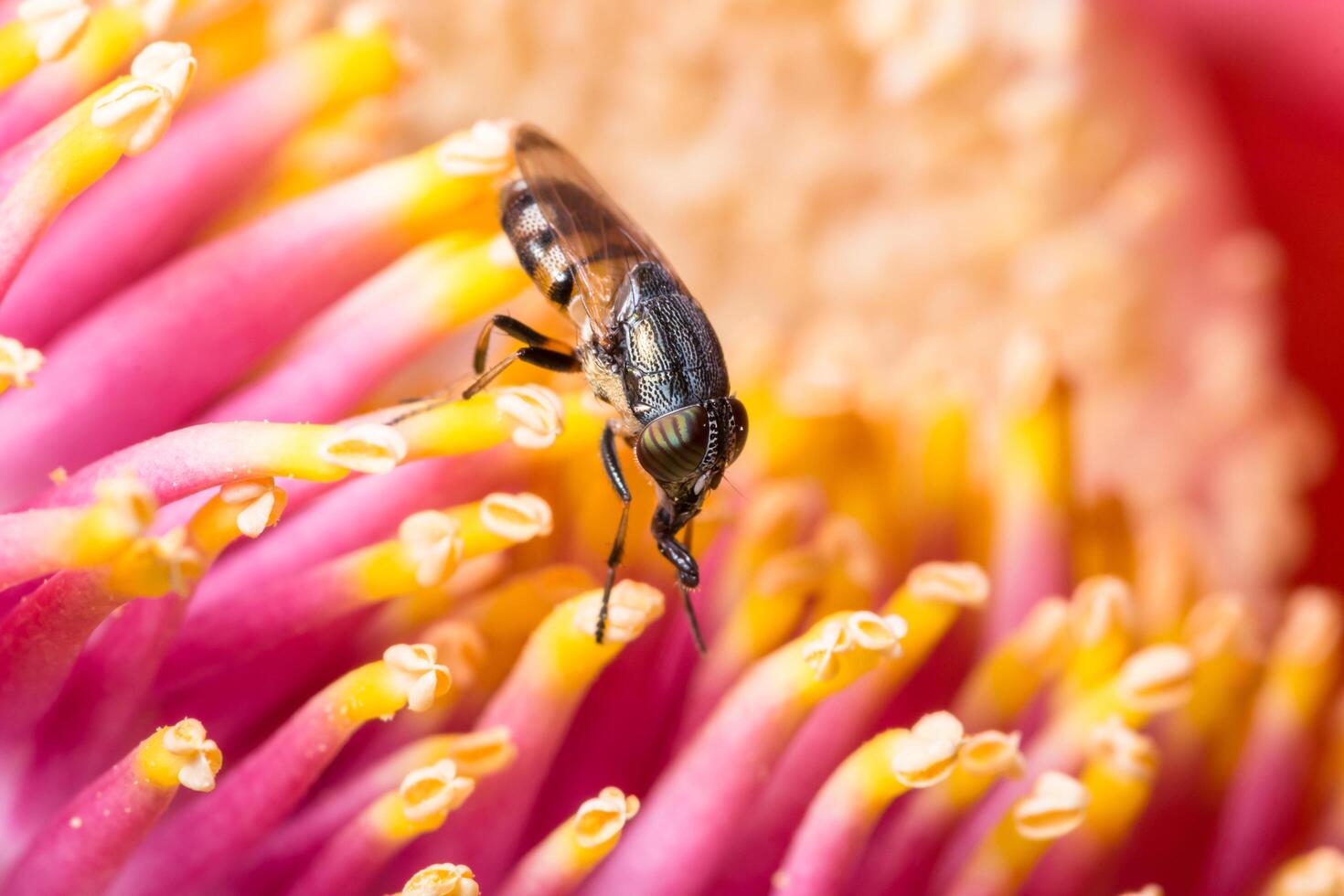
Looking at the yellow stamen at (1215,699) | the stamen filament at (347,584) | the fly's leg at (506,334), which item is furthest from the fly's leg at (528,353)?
the yellow stamen at (1215,699)

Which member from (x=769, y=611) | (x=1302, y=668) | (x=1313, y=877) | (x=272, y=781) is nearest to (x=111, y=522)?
(x=272, y=781)

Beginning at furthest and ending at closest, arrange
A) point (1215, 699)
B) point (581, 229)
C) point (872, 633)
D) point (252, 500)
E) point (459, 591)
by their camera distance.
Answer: point (1215, 699)
point (581, 229)
point (459, 591)
point (872, 633)
point (252, 500)

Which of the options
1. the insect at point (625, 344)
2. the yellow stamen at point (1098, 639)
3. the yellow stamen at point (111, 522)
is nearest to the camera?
the yellow stamen at point (111, 522)

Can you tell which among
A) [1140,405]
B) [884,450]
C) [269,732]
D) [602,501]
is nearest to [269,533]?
[269,732]

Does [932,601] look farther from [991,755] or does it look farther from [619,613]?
[619,613]

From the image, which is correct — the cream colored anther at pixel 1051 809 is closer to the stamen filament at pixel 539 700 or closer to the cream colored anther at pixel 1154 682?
the cream colored anther at pixel 1154 682

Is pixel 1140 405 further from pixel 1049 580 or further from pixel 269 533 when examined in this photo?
pixel 269 533
